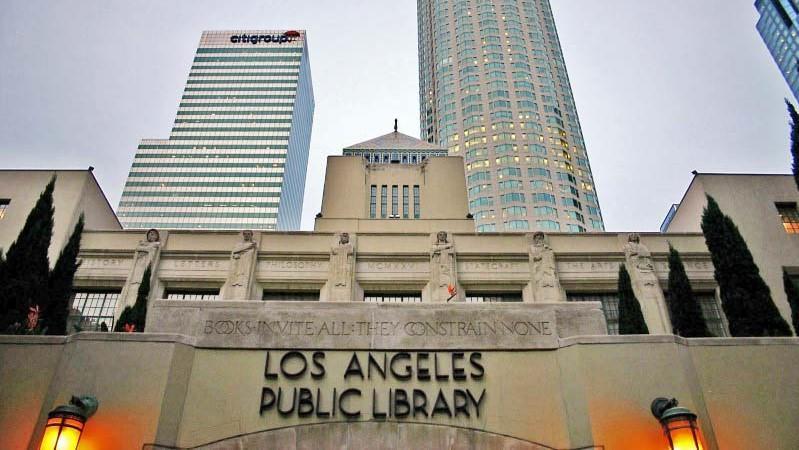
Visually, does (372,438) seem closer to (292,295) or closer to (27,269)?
(27,269)

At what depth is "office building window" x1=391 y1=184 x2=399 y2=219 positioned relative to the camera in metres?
37.2

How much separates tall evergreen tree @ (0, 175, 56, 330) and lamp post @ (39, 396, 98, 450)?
9707 mm

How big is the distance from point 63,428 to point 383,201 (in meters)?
30.9

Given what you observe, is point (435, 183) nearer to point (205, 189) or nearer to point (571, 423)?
point (571, 423)

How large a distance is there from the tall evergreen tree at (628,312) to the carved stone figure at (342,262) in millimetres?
13358

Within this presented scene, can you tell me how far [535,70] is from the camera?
123 m

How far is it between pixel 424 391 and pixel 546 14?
14947 centimetres

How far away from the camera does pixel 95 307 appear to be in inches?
1073

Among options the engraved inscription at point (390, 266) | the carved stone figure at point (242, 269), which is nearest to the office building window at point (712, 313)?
the engraved inscription at point (390, 266)

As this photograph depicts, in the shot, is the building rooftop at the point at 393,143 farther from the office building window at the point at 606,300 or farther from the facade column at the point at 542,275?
the office building window at the point at 606,300

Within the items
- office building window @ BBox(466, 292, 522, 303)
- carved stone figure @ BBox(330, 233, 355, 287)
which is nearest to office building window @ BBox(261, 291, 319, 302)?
carved stone figure @ BBox(330, 233, 355, 287)

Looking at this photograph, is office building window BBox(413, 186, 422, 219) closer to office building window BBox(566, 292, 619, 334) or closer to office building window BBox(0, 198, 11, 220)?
office building window BBox(566, 292, 619, 334)

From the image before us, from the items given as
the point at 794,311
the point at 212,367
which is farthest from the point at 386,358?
the point at 794,311

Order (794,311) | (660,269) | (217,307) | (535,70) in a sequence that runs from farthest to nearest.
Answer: (535,70)
(660,269)
(794,311)
(217,307)
